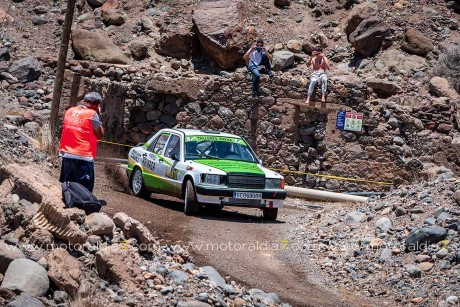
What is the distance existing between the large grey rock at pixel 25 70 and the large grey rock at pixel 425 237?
15.2m

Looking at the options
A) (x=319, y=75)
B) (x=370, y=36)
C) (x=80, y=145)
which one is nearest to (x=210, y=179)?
(x=80, y=145)

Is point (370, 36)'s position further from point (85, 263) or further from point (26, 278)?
point (26, 278)

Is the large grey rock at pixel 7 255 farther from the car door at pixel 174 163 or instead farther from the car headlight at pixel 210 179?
the car door at pixel 174 163

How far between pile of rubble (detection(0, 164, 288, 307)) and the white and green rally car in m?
3.82

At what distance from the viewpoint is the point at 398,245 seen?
10.8 m

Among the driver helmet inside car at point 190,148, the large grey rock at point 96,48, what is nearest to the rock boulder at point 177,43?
the large grey rock at point 96,48

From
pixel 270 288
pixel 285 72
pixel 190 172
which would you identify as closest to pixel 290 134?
pixel 285 72

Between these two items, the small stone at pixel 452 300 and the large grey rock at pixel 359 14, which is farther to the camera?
the large grey rock at pixel 359 14

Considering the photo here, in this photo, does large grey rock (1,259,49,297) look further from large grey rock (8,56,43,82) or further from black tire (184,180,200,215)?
large grey rock (8,56,43,82)

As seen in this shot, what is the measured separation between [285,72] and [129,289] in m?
16.2

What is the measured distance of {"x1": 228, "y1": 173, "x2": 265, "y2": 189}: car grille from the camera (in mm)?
13398

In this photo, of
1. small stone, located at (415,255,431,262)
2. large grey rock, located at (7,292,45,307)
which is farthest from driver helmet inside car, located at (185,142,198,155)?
large grey rock, located at (7,292,45,307)

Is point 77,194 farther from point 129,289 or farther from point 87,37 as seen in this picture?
point 87,37

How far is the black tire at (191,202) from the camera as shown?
13328 millimetres
